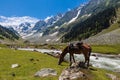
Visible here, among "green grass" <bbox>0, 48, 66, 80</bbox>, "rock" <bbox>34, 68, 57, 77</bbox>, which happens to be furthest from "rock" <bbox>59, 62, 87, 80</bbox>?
"rock" <bbox>34, 68, 57, 77</bbox>

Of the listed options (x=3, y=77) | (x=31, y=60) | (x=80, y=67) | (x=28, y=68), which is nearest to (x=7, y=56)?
(x=31, y=60)

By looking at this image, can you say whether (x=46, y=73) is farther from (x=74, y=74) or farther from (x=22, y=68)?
(x=74, y=74)

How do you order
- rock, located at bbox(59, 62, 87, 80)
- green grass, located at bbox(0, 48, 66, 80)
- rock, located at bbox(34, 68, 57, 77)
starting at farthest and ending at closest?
1. rock, located at bbox(34, 68, 57, 77)
2. green grass, located at bbox(0, 48, 66, 80)
3. rock, located at bbox(59, 62, 87, 80)

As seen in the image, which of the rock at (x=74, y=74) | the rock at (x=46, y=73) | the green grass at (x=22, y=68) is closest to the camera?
the rock at (x=74, y=74)

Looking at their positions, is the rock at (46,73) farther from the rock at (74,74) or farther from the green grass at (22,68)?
the rock at (74,74)

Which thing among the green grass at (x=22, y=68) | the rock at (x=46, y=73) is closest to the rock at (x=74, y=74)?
the green grass at (x=22, y=68)

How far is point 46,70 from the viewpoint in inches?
1431

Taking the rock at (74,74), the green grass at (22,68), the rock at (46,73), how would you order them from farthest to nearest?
the rock at (46,73), the green grass at (22,68), the rock at (74,74)

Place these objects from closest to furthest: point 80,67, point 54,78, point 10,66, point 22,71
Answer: point 80,67 → point 54,78 → point 22,71 → point 10,66

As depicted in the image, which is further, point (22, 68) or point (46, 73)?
point (22, 68)

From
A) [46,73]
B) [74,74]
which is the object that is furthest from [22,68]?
[74,74]

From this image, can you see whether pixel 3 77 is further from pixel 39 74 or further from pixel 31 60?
pixel 31 60

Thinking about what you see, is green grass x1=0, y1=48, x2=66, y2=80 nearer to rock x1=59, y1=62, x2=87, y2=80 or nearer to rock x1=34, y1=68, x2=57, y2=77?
rock x1=34, y1=68, x2=57, y2=77

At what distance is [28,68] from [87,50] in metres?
9.40
